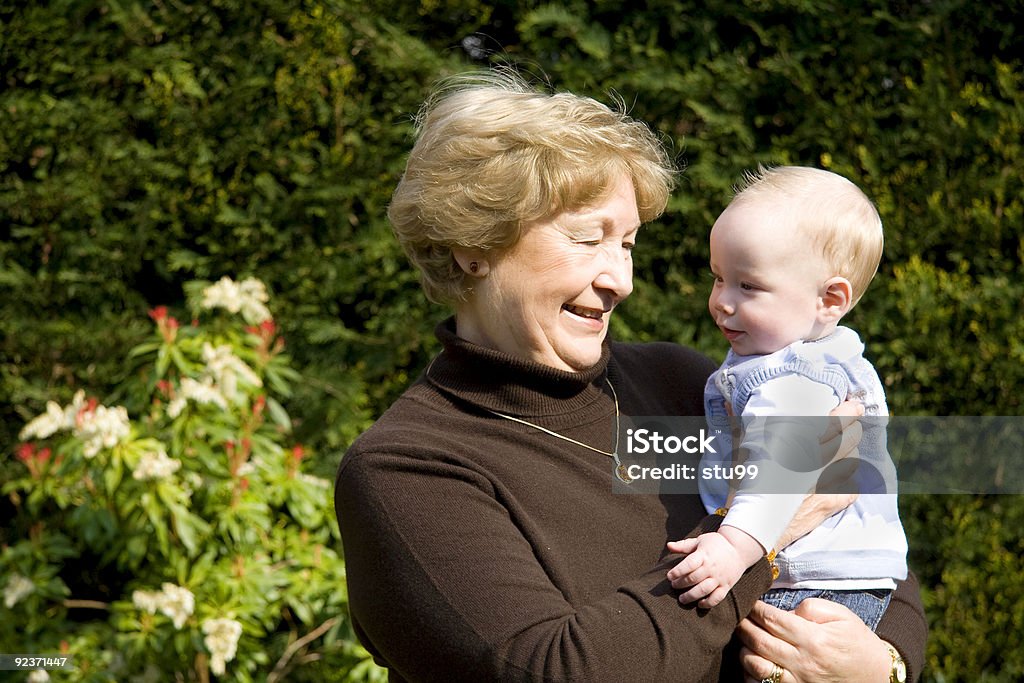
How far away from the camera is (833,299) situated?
193cm

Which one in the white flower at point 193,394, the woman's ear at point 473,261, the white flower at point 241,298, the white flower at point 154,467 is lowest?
the white flower at point 154,467

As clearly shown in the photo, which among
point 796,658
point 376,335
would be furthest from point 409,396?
point 376,335

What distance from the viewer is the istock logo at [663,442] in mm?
2016

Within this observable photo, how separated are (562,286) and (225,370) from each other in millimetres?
1826

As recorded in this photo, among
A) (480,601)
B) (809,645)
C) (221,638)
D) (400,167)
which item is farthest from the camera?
(400,167)

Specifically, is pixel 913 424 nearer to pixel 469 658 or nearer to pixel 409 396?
pixel 409 396

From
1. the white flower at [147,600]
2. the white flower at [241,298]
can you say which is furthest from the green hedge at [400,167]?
the white flower at [147,600]

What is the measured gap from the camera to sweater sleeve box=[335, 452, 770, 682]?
155cm

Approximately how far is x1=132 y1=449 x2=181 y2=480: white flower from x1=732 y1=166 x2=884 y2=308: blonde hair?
2077mm

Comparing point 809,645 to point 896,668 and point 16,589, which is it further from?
point 16,589

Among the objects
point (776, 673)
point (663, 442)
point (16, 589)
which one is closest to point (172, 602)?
point (16, 589)

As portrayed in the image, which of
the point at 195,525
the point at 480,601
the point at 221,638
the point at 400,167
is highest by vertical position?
the point at 480,601

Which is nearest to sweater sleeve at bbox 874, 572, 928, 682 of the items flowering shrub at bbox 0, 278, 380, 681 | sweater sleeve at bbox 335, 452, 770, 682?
sweater sleeve at bbox 335, 452, 770, 682
